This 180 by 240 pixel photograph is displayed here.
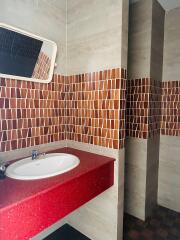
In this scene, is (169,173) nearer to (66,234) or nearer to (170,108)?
(170,108)

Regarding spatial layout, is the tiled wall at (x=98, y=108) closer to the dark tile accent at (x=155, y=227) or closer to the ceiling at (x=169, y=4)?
the dark tile accent at (x=155, y=227)

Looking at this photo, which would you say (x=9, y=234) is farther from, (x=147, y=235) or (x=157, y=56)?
(x=157, y=56)

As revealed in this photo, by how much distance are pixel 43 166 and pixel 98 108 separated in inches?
25.7

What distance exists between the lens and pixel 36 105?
145 cm

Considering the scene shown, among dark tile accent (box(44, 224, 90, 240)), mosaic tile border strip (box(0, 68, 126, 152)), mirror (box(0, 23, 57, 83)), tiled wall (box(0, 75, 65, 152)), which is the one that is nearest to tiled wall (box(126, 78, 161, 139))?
mosaic tile border strip (box(0, 68, 126, 152))

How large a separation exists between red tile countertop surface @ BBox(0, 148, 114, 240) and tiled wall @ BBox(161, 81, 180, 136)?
1.13m

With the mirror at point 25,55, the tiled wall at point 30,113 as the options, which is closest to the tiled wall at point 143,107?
the tiled wall at point 30,113

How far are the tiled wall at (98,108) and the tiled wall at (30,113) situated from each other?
11 centimetres

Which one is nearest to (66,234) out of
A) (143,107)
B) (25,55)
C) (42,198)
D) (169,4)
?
(42,198)

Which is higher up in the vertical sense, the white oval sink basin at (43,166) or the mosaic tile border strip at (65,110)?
the mosaic tile border strip at (65,110)

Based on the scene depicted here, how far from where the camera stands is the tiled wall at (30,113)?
125cm

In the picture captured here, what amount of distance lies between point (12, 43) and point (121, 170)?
1283 mm

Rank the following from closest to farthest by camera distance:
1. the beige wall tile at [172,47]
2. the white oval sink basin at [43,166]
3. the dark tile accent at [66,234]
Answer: the white oval sink basin at [43,166]
the dark tile accent at [66,234]
the beige wall tile at [172,47]

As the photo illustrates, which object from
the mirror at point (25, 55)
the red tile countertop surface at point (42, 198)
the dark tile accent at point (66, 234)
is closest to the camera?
the red tile countertop surface at point (42, 198)
